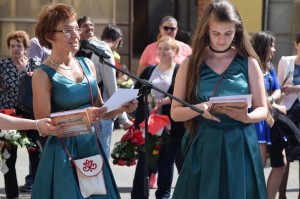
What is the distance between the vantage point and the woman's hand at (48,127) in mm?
4523

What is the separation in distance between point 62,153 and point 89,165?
0.19 meters

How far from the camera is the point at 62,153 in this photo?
4934mm

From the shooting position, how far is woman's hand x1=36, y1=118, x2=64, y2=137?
4523mm

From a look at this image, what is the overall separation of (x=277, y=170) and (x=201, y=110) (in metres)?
3.23

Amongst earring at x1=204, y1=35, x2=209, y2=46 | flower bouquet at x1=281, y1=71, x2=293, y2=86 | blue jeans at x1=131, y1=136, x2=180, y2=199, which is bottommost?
blue jeans at x1=131, y1=136, x2=180, y2=199

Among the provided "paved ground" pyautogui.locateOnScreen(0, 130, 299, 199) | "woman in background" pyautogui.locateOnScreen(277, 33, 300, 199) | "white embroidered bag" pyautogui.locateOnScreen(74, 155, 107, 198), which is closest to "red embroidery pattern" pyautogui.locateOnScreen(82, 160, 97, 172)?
"white embroidered bag" pyautogui.locateOnScreen(74, 155, 107, 198)

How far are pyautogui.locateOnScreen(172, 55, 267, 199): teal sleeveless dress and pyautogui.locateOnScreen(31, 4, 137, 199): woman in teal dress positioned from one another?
1.64ft

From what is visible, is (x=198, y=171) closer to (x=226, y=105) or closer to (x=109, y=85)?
(x=226, y=105)

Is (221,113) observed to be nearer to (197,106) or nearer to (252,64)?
(197,106)

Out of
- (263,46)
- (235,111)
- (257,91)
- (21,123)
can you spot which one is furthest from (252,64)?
(263,46)

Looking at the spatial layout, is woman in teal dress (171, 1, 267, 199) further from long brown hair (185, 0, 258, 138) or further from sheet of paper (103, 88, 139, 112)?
sheet of paper (103, 88, 139, 112)

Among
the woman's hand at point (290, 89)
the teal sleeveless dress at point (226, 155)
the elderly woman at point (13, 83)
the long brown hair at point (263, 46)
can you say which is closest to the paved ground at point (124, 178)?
the elderly woman at point (13, 83)

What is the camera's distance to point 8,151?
7.60 meters

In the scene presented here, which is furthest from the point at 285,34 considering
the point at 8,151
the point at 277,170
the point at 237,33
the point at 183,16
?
the point at 237,33
